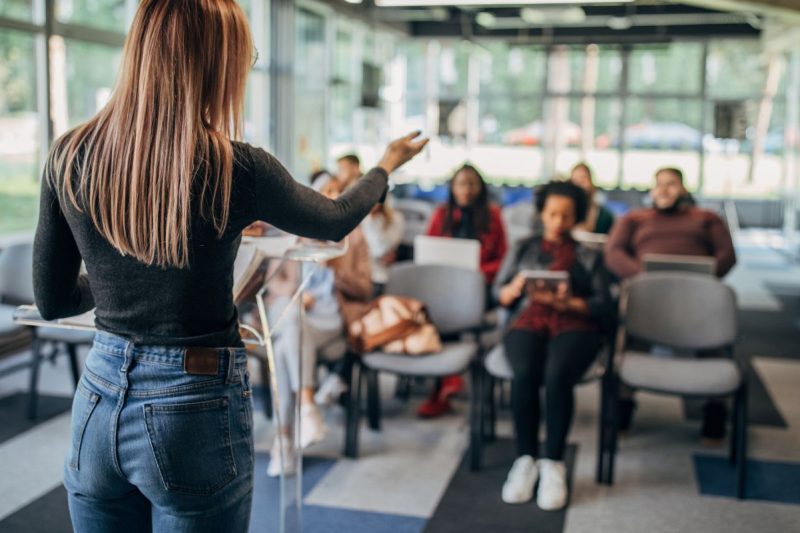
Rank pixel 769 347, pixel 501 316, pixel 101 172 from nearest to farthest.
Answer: pixel 101 172
pixel 501 316
pixel 769 347

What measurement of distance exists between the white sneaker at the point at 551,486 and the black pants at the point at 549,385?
0.04 m

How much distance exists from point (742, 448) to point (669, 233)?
6.24 feet

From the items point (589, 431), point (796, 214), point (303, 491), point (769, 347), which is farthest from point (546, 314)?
point (796, 214)

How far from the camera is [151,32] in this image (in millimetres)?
1361

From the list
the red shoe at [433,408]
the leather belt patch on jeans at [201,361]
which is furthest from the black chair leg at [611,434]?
the leather belt patch on jeans at [201,361]

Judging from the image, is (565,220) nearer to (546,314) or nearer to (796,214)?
(546,314)

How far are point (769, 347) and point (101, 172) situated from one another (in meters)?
6.43

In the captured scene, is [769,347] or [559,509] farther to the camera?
[769,347]

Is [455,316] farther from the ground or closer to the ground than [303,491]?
farther from the ground

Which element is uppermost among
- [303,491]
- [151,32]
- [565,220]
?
[151,32]

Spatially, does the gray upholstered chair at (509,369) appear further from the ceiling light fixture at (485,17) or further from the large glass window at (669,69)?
the large glass window at (669,69)

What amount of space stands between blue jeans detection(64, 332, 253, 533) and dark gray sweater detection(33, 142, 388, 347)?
0.04 meters

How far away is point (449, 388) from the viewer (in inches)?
198

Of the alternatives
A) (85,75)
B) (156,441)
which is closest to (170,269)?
(156,441)
